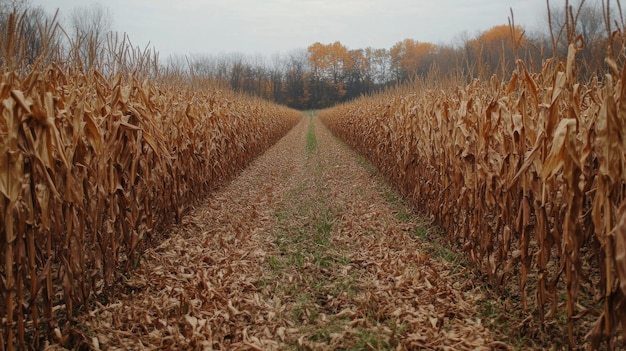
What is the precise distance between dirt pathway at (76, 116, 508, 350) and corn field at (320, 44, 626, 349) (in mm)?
544

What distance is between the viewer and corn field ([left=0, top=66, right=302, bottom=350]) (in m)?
2.78

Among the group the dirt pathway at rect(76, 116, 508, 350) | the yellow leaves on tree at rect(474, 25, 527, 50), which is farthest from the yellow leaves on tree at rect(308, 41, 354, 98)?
the dirt pathway at rect(76, 116, 508, 350)

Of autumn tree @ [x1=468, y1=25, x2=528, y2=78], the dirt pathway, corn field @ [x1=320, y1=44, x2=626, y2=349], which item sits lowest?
the dirt pathway

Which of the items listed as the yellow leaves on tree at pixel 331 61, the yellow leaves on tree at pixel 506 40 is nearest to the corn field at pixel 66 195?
the yellow leaves on tree at pixel 506 40

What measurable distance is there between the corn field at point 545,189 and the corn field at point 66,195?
3458 millimetres

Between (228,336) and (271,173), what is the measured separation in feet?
28.9

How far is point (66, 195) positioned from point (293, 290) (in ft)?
7.44

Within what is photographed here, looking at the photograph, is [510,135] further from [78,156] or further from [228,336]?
[78,156]

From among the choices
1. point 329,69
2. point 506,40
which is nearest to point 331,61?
point 329,69

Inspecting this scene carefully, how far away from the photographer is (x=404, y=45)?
78938 mm

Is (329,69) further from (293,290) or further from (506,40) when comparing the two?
(293,290)

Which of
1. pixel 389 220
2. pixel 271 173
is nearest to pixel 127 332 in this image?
pixel 389 220

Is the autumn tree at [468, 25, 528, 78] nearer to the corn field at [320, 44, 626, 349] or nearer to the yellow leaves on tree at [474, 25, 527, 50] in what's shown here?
the yellow leaves on tree at [474, 25, 527, 50]

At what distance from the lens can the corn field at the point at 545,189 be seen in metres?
2.52
